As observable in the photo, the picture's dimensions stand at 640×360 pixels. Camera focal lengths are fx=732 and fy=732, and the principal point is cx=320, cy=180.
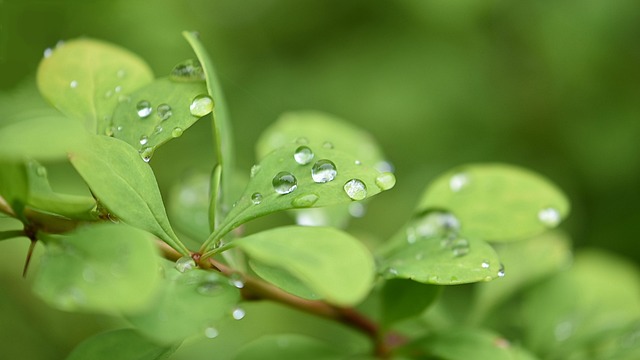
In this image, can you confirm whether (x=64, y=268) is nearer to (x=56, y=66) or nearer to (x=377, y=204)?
(x=56, y=66)

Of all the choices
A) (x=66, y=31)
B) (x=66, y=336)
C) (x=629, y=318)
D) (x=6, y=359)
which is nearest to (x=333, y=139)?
(x=629, y=318)

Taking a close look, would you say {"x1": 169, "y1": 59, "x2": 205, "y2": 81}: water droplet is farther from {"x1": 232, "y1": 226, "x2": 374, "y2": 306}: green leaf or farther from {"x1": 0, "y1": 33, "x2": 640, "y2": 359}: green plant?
{"x1": 232, "y1": 226, "x2": 374, "y2": 306}: green leaf

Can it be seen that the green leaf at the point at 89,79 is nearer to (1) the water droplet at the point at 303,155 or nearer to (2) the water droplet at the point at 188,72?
(2) the water droplet at the point at 188,72

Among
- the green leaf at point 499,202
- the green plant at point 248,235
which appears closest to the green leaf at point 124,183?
the green plant at point 248,235

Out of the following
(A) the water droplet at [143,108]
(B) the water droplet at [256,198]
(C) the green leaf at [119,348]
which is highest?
Answer: (A) the water droplet at [143,108]

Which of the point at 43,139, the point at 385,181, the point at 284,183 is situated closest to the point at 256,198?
the point at 284,183
